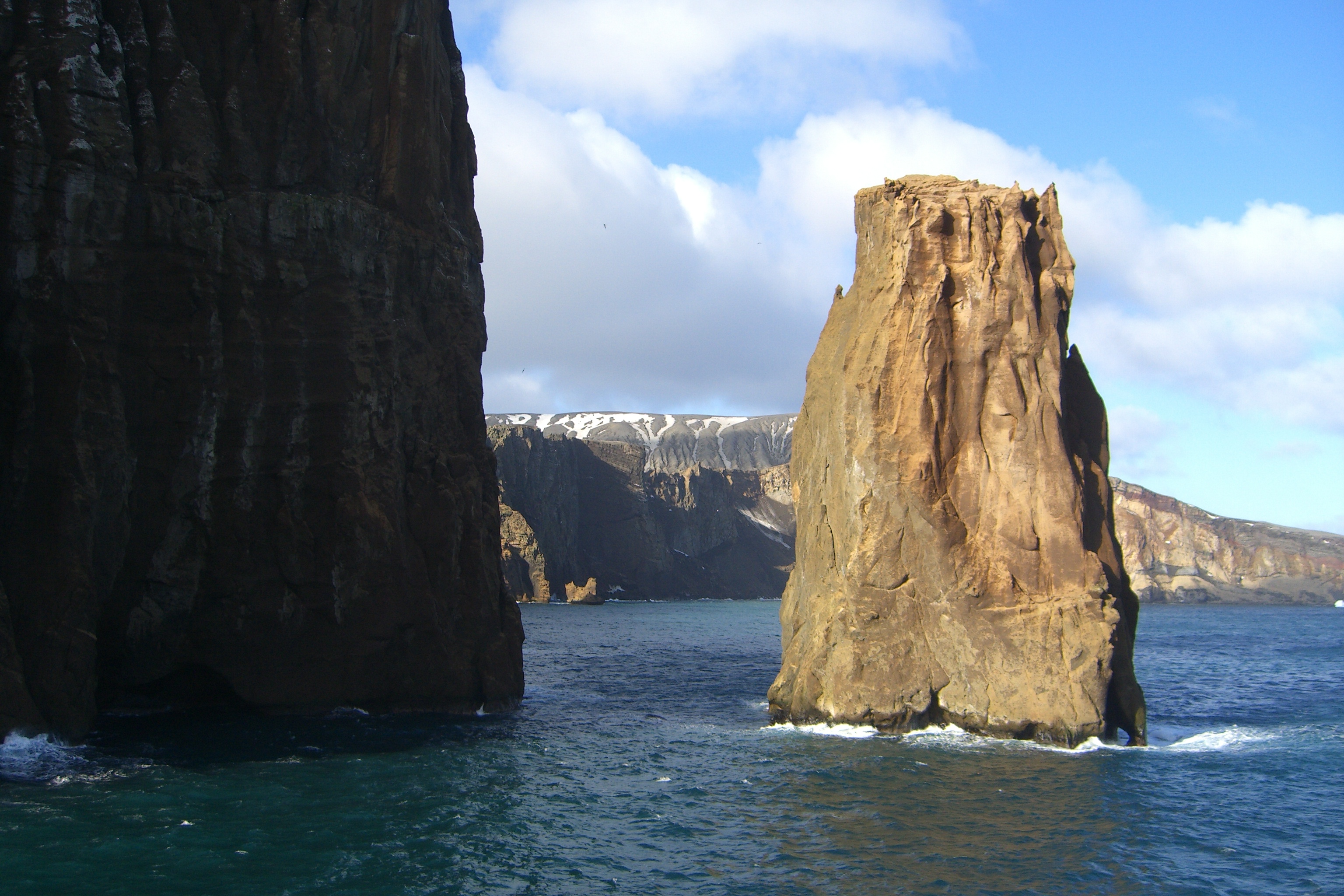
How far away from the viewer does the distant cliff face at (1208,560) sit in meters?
177

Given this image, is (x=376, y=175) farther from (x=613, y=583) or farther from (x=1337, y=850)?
(x=613, y=583)

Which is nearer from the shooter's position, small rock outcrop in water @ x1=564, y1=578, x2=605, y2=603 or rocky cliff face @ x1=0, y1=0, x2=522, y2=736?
rocky cliff face @ x1=0, y1=0, x2=522, y2=736

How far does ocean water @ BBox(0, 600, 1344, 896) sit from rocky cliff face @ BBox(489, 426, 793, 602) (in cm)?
9880

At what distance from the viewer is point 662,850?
63.3ft

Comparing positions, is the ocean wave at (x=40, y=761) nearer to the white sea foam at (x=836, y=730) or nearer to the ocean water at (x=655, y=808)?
the ocean water at (x=655, y=808)

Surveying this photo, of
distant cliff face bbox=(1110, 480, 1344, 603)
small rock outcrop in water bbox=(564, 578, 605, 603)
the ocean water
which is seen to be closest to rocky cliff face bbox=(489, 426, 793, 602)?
small rock outcrop in water bbox=(564, 578, 605, 603)

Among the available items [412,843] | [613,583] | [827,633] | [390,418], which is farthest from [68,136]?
[613,583]

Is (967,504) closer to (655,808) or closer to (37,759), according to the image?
(655,808)

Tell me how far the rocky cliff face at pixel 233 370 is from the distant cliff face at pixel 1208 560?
537ft

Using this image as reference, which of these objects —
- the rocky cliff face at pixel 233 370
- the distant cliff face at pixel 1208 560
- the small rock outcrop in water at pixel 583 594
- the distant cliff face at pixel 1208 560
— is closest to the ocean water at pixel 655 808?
the rocky cliff face at pixel 233 370

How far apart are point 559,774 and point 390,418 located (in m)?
13.1

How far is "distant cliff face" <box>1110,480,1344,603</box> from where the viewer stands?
176625 millimetres

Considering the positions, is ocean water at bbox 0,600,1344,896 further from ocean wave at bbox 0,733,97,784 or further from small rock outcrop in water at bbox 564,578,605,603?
small rock outcrop in water at bbox 564,578,605,603

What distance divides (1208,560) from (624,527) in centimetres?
10285
